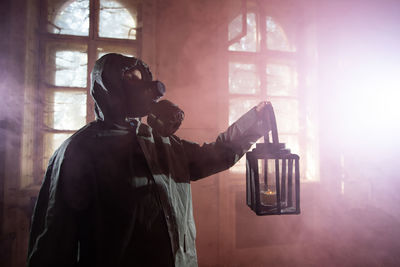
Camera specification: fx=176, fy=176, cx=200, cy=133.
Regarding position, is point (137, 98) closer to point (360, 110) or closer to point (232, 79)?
point (232, 79)

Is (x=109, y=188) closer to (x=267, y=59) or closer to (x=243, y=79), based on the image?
(x=243, y=79)

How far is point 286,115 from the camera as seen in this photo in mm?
2518

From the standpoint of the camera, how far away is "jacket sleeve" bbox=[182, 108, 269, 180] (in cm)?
99

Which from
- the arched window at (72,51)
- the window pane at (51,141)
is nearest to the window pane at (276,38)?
the arched window at (72,51)

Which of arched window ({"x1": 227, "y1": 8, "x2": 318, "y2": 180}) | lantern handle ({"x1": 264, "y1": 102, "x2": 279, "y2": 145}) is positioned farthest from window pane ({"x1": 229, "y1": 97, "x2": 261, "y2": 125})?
lantern handle ({"x1": 264, "y1": 102, "x2": 279, "y2": 145})

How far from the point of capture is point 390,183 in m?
2.43

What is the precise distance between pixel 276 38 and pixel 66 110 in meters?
2.97

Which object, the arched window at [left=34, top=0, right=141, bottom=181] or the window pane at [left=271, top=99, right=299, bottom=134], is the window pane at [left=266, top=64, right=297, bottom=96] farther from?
the arched window at [left=34, top=0, right=141, bottom=181]

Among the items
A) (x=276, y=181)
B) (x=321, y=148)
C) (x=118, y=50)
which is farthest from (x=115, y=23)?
(x=321, y=148)

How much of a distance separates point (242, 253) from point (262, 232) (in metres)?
0.35

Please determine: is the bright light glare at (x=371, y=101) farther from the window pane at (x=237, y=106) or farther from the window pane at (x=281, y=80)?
the window pane at (x=237, y=106)

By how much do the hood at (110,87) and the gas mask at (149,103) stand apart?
24mm

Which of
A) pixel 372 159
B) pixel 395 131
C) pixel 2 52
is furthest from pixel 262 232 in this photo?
pixel 2 52

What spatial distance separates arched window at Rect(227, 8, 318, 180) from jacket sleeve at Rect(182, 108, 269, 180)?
1.34 m
